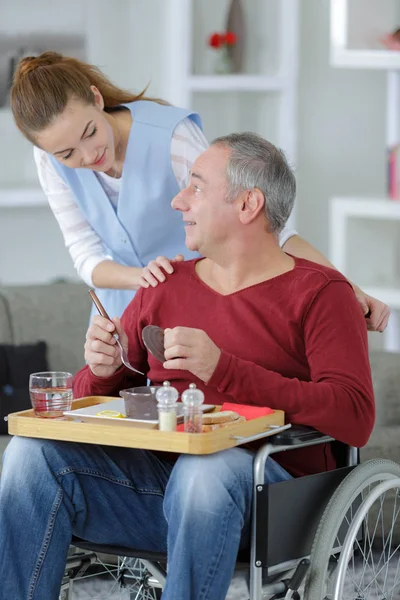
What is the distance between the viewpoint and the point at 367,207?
13.4 ft

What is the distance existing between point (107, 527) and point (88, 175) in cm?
90

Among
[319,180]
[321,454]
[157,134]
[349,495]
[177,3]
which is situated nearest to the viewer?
[349,495]

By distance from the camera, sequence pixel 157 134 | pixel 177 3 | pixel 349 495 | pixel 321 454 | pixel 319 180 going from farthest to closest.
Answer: pixel 319 180
pixel 177 3
pixel 157 134
pixel 321 454
pixel 349 495

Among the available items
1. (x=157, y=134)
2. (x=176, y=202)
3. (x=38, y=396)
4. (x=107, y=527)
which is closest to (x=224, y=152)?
(x=176, y=202)

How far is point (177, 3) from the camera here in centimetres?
423

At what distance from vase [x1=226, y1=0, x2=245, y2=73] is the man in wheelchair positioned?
7.65 ft

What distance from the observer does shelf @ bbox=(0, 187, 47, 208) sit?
4453 millimetres

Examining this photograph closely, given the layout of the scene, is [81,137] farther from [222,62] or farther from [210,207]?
[222,62]

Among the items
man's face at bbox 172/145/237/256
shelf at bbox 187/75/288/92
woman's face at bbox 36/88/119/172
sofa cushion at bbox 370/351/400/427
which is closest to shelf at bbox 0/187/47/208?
shelf at bbox 187/75/288/92

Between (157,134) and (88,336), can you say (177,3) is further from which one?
(88,336)

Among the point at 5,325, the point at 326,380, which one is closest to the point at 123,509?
the point at 326,380

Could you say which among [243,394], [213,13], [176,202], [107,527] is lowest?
[107,527]

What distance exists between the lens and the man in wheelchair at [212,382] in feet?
5.95

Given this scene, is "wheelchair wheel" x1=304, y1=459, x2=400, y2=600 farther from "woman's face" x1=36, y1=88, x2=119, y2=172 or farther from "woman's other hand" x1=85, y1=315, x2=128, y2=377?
"woman's face" x1=36, y1=88, x2=119, y2=172
